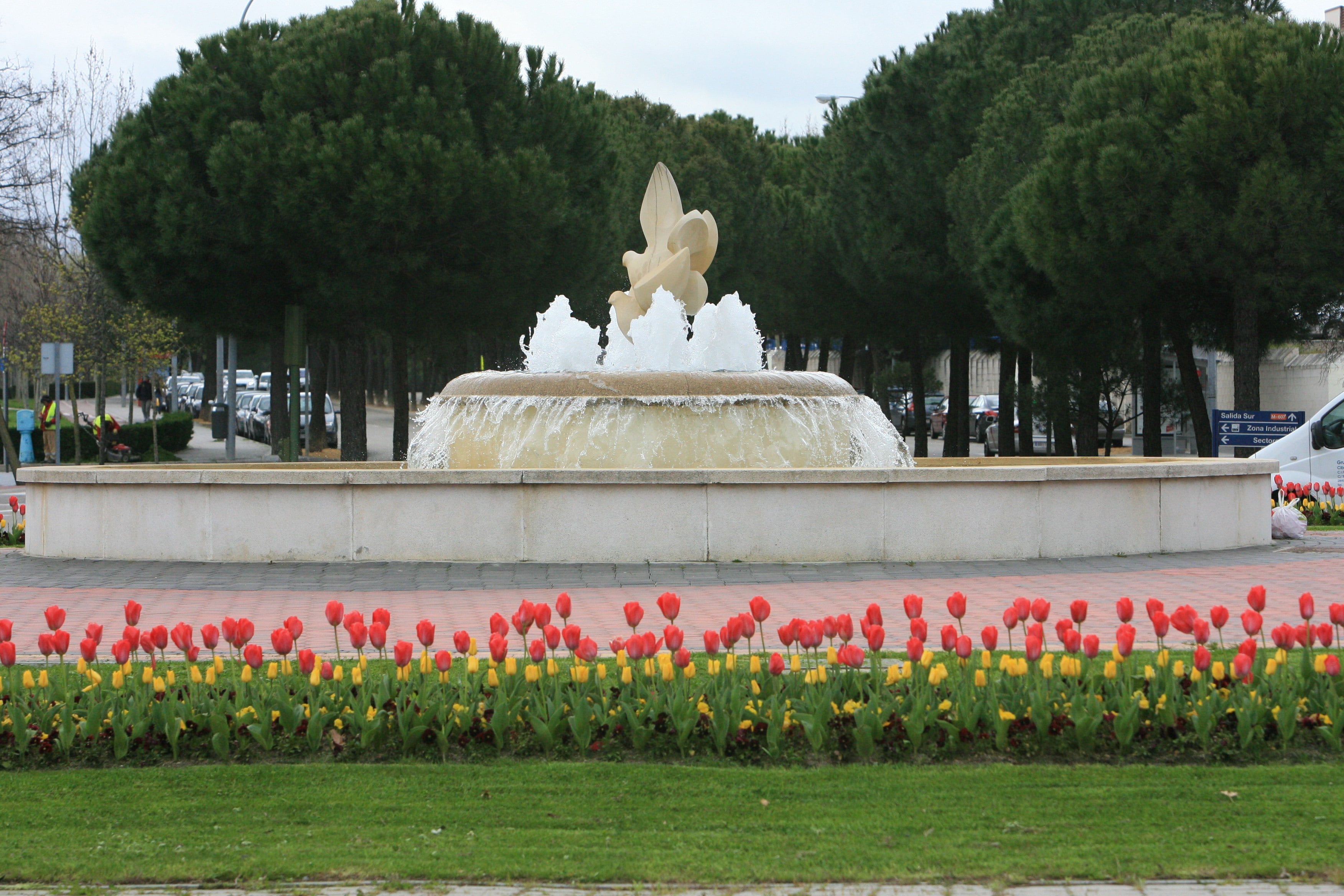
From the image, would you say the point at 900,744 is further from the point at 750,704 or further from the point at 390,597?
the point at 390,597

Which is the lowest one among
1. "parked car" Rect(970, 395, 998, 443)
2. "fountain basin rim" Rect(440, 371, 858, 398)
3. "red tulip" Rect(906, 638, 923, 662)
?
A: "red tulip" Rect(906, 638, 923, 662)

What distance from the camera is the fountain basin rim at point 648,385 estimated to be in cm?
1401

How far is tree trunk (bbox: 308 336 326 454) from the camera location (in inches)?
1567

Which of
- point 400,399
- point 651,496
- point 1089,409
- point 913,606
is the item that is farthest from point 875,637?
point 400,399

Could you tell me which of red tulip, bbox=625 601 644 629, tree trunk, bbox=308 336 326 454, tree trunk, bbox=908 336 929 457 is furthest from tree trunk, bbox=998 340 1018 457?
red tulip, bbox=625 601 644 629

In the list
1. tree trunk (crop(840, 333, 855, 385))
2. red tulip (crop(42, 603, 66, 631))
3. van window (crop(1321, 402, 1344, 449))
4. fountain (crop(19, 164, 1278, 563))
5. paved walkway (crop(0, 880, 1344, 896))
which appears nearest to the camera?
paved walkway (crop(0, 880, 1344, 896))

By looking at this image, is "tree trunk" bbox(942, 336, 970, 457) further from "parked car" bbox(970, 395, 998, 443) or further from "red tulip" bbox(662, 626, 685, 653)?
"red tulip" bbox(662, 626, 685, 653)

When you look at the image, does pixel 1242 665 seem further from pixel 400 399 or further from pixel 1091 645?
pixel 400 399

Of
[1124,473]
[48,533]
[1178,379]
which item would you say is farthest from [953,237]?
[48,533]

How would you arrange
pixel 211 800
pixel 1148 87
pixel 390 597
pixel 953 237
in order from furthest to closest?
pixel 953 237 < pixel 1148 87 < pixel 390 597 < pixel 211 800

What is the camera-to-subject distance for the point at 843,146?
37.4 meters

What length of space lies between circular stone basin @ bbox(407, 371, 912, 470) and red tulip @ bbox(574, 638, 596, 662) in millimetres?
7817

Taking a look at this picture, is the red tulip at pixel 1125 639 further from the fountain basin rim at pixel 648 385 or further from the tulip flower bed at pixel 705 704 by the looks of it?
the fountain basin rim at pixel 648 385

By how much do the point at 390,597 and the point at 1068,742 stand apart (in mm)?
5755
